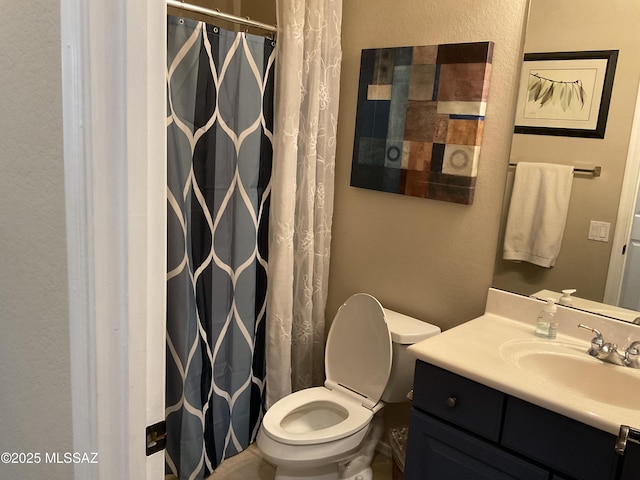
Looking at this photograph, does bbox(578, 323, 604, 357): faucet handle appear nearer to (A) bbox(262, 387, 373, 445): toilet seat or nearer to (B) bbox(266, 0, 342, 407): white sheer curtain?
(A) bbox(262, 387, 373, 445): toilet seat

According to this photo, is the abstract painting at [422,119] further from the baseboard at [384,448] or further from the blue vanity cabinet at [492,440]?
the baseboard at [384,448]

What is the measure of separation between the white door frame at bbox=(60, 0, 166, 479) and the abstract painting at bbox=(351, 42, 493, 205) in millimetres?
1530

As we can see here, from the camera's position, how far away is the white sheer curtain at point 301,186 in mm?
2203

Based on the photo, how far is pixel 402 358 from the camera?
2064 mm

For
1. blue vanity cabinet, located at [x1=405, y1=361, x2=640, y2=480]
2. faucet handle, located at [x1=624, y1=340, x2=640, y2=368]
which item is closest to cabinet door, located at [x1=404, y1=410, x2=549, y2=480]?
blue vanity cabinet, located at [x1=405, y1=361, x2=640, y2=480]

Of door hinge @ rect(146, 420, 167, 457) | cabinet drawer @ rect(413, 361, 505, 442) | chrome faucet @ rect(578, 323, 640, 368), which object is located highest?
door hinge @ rect(146, 420, 167, 457)

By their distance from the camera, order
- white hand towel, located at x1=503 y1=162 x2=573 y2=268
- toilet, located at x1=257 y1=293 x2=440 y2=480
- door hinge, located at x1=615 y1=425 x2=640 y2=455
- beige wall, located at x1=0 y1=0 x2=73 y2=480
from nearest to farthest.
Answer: beige wall, located at x1=0 y1=0 x2=73 y2=480
door hinge, located at x1=615 y1=425 x2=640 y2=455
white hand towel, located at x1=503 y1=162 x2=573 y2=268
toilet, located at x1=257 y1=293 x2=440 y2=480

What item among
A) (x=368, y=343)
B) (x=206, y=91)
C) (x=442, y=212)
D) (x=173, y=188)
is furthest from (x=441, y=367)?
(x=206, y=91)

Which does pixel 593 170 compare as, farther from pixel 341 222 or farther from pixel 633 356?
pixel 341 222

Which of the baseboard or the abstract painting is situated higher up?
the abstract painting

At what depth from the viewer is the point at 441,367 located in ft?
5.06

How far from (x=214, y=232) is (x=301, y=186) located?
470 mm

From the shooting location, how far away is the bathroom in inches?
30.3

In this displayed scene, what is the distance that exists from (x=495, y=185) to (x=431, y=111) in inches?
16.3
